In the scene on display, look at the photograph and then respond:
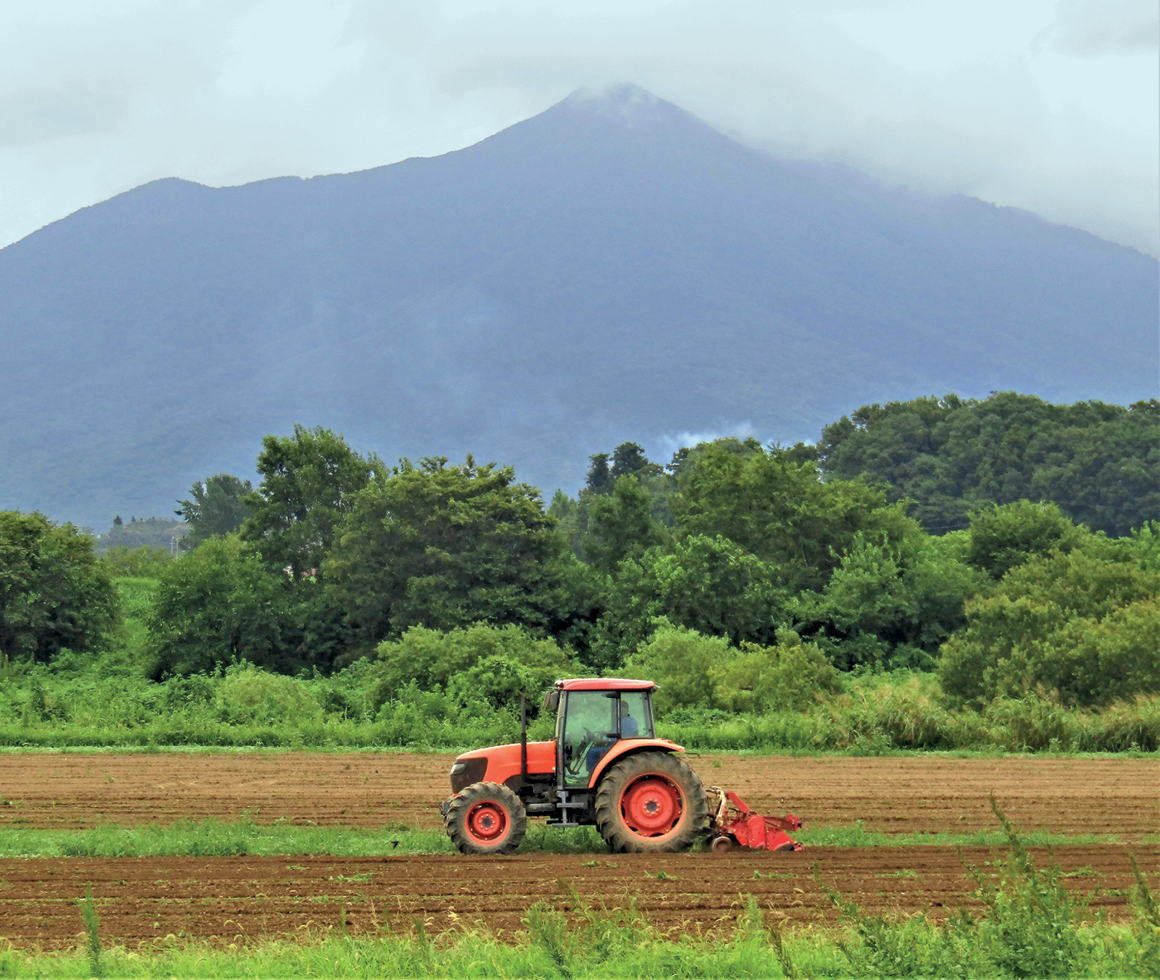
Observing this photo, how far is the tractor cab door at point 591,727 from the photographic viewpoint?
14.5m

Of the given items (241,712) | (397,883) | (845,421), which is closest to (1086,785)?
(397,883)

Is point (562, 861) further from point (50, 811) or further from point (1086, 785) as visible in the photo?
point (1086, 785)

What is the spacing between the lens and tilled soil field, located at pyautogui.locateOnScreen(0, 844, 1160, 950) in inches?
417

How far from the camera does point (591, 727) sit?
14.6 metres

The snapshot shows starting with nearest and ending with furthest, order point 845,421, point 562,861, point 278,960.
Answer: point 278,960, point 562,861, point 845,421

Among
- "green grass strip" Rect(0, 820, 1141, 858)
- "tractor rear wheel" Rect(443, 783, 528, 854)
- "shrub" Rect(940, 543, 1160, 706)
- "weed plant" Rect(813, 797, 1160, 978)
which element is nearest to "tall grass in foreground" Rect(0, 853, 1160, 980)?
"weed plant" Rect(813, 797, 1160, 978)

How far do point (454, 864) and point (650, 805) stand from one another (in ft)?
7.99

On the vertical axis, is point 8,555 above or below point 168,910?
above

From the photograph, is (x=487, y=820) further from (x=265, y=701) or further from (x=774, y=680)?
(x=265, y=701)

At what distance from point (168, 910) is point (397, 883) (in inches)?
90.6

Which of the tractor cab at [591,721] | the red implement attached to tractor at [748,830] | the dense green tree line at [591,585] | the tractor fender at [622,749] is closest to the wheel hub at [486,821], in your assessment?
the tractor cab at [591,721]

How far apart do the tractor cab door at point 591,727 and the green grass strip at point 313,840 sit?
1.09m

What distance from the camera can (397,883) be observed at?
1238 centimetres

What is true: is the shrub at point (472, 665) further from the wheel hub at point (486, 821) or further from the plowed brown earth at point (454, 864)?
the wheel hub at point (486, 821)
